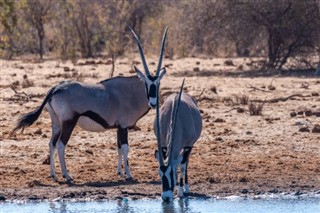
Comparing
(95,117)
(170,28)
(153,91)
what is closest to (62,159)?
(95,117)

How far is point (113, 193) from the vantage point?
1074cm

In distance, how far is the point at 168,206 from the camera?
1010 cm

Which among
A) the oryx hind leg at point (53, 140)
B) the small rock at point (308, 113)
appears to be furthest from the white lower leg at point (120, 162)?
the small rock at point (308, 113)

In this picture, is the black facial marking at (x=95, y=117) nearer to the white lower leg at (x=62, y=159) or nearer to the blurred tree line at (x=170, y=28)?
the white lower leg at (x=62, y=159)

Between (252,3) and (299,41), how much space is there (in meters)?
1.74

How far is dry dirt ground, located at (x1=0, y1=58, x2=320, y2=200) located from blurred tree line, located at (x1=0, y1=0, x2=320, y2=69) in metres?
4.31

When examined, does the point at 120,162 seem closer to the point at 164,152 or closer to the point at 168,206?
the point at 164,152

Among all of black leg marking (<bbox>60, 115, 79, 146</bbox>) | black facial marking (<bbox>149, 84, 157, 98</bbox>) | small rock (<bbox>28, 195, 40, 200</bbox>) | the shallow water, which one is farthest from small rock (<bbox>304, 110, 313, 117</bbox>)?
small rock (<bbox>28, 195, 40, 200</bbox>)

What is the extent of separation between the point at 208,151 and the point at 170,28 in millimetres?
22831

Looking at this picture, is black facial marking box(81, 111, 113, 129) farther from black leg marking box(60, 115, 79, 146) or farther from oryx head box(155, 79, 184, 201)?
oryx head box(155, 79, 184, 201)

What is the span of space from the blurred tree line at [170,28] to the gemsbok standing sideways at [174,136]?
1099cm

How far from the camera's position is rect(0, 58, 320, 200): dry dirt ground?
36.4 feet

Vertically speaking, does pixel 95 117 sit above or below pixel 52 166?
above

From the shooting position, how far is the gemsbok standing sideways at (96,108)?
11.1 m
